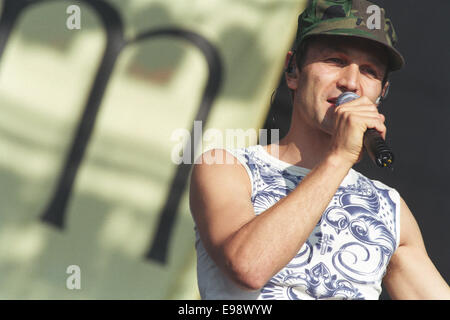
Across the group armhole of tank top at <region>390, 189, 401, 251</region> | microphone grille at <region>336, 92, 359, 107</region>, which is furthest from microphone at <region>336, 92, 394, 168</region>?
armhole of tank top at <region>390, 189, 401, 251</region>

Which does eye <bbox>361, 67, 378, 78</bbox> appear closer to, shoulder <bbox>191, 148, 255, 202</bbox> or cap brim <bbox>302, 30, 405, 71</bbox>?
cap brim <bbox>302, 30, 405, 71</bbox>

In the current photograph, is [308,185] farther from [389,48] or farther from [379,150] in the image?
[389,48]

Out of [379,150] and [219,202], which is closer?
[379,150]

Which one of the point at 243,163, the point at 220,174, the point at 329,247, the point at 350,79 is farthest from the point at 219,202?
the point at 350,79

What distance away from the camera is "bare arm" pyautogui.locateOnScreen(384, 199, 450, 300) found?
177 cm

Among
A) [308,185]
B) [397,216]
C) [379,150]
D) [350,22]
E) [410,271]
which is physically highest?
[350,22]

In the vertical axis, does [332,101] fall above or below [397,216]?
above

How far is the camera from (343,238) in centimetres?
159

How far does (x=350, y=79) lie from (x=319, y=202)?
48 centimetres

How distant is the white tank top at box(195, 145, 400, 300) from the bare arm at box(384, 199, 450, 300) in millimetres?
73

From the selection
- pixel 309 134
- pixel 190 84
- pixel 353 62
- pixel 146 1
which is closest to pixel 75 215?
pixel 190 84

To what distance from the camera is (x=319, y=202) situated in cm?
138

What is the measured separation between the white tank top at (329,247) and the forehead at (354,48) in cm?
37

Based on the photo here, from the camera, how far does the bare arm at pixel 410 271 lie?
1769 mm
